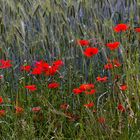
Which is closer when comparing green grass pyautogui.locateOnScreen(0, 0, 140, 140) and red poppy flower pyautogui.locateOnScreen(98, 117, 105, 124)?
red poppy flower pyautogui.locateOnScreen(98, 117, 105, 124)

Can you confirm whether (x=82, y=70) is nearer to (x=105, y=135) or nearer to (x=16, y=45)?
(x=16, y=45)

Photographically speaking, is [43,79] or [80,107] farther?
[43,79]

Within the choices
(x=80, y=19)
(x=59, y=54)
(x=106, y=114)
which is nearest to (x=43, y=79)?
(x=59, y=54)

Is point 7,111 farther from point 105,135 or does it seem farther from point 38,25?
point 38,25

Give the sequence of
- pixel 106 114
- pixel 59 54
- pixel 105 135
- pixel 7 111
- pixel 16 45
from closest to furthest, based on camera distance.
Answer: pixel 105 135, pixel 106 114, pixel 7 111, pixel 59 54, pixel 16 45

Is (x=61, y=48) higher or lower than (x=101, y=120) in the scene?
higher

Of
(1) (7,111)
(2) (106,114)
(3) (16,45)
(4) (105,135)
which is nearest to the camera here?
(4) (105,135)

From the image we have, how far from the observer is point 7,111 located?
268 centimetres

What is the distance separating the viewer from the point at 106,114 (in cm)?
248

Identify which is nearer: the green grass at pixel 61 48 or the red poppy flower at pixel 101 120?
the red poppy flower at pixel 101 120

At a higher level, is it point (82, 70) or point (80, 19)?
point (80, 19)

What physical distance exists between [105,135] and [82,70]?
866 millimetres

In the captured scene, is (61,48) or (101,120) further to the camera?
(61,48)

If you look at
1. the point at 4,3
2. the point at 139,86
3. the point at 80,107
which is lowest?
the point at 80,107
